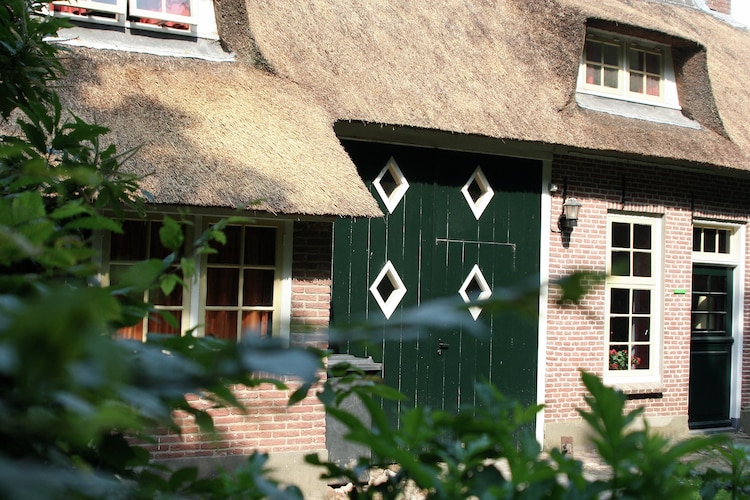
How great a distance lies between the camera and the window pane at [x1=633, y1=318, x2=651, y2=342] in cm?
973

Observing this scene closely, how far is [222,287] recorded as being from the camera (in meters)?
6.86

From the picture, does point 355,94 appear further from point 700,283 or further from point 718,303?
point 718,303

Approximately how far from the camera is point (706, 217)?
1016 cm

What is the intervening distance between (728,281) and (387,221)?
Result: 485 cm

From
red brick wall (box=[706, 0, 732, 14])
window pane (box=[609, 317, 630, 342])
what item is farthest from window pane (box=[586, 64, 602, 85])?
red brick wall (box=[706, 0, 732, 14])

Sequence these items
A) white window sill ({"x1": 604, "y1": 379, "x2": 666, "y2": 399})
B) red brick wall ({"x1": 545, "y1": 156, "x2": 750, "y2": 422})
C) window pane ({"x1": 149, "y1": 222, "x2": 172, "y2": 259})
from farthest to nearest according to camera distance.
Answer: white window sill ({"x1": 604, "y1": 379, "x2": 666, "y2": 399}) → red brick wall ({"x1": 545, "y1": 156, "x2": 750, "y2": 422}) → window pane ({"x1": 149, "y1": 222, "x2": 172, "y2": 259})

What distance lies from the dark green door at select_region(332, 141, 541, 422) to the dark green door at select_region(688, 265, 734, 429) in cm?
253

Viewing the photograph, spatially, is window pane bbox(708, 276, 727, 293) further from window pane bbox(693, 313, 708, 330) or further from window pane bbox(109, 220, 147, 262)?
window pane bbox(109, 220, 147, 262)

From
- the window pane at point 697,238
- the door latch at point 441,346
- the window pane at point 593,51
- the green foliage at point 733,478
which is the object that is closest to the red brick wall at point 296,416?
the door latch at point 441,346

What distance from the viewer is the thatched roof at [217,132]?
6098 mm

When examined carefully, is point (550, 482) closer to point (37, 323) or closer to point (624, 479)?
point (624, 479)

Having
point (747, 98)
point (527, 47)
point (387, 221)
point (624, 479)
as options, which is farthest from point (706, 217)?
point (624, 479)

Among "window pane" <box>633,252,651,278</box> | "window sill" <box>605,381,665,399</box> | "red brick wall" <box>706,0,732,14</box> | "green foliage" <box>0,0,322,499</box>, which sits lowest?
"window sill" <box>605,381,665,399</box>

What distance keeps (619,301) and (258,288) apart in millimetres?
4521
